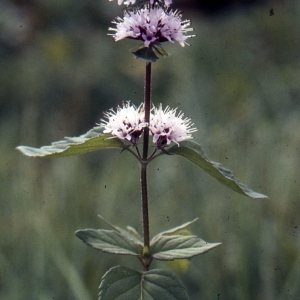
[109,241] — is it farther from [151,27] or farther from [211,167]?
[151,27]

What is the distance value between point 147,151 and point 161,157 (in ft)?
5.78

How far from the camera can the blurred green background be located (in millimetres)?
2223

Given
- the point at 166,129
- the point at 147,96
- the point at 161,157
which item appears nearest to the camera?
the point at 147,96

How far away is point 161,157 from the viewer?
3152 millimetres

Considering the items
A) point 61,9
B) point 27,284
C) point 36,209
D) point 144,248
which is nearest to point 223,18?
point 61,9

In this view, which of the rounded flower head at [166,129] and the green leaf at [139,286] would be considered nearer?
the green leaf at [139,286]

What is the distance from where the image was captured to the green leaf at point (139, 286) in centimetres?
129

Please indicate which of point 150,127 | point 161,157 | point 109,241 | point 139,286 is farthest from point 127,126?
point 161,157

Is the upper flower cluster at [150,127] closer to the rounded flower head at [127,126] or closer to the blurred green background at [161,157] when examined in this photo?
the rounded flower head at [127,126]

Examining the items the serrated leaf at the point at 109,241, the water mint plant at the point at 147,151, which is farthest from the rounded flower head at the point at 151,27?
the serrated leaf at the point at 109,241

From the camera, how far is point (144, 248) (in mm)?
1438

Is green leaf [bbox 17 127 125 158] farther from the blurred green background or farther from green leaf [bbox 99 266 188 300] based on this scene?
the blurred green background

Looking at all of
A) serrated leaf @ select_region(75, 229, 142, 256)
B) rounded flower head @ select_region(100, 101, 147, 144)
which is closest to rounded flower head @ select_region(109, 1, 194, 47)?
rounded flower head @ select_region(100, 101, 147, 144)

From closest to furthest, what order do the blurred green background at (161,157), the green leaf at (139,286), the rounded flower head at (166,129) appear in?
the green leaf at (139,286)
the rounded flower head at (166,129)
the blurred green background at (161,157)
